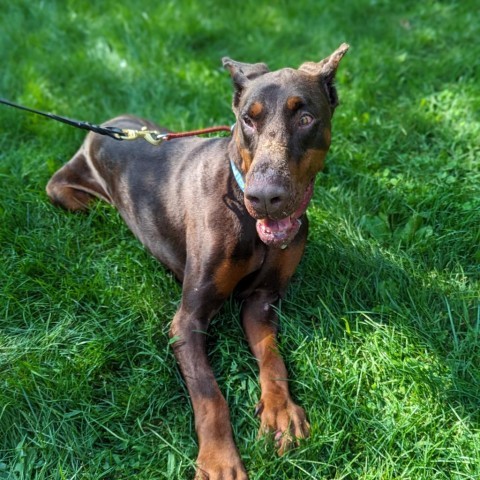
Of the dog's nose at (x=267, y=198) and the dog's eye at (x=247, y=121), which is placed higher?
the dog's eye at (x=247, y=121)

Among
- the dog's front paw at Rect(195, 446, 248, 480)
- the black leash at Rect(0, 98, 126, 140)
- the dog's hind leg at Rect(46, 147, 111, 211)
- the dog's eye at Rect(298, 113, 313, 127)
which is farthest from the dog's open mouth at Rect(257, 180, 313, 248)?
the dog's hind leg at Rect(46, 147, 111, 211)

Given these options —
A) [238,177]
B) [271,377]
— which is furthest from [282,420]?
[238,177]

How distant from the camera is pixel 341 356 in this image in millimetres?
3002

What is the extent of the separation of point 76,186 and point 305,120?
1.87 metres

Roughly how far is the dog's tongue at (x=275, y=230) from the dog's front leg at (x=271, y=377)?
489 millimetres

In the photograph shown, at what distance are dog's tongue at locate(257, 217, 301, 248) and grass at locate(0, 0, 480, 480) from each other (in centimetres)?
55

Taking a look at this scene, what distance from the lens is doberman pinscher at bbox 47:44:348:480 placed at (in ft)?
8.68

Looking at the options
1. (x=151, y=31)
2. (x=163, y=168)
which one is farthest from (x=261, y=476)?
(x=151, y=31)

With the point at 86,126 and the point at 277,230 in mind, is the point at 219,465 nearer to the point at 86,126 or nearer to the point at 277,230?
the point at 277,230

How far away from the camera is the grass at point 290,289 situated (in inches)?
106

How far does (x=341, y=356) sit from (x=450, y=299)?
73 cm

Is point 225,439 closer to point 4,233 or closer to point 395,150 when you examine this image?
point 4,233

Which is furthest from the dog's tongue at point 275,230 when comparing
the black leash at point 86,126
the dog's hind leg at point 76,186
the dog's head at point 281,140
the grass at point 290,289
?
the dog's hind leg at point 76,186

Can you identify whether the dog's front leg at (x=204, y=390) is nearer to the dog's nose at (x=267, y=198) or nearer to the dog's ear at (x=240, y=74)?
the dog's nose at (x=267, y=198)
